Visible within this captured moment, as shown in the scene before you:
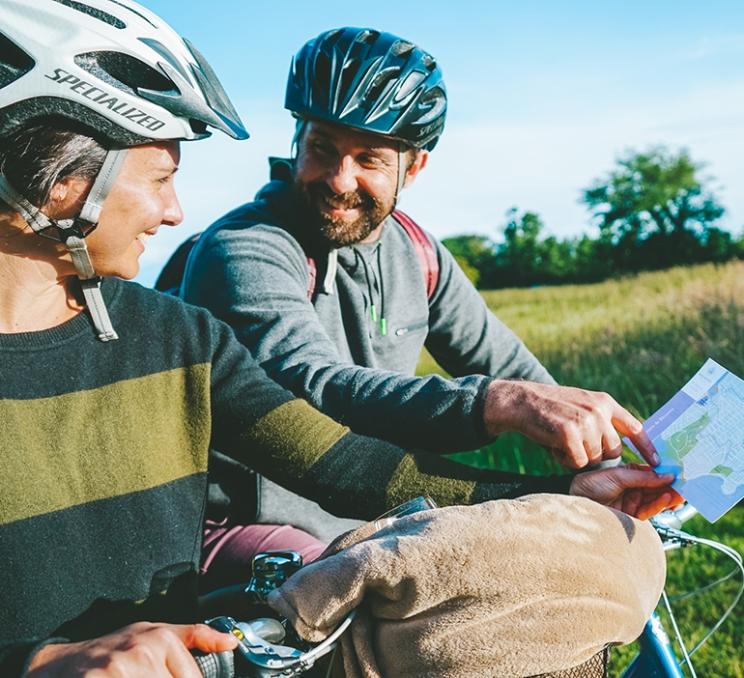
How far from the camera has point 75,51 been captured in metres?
2.19

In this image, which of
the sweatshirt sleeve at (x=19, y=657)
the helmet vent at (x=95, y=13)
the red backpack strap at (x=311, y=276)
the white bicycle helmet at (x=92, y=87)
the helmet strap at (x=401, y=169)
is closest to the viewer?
the sweatshirt sleeve at (x=19, y=657)

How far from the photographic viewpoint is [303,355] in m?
2.83

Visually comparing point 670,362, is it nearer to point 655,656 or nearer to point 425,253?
point 425,253

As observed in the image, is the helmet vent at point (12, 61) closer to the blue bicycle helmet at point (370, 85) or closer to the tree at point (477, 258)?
the blue bicycle helmet at point (370, 85)

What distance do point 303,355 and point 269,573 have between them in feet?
4.03

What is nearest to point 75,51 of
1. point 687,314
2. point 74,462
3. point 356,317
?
point 74,462

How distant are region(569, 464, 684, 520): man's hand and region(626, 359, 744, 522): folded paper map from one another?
0.14 feet

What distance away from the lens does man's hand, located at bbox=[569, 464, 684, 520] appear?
2139 millimetres

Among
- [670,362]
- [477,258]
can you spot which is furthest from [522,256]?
[670,362]

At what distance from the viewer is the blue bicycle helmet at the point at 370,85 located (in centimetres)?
343

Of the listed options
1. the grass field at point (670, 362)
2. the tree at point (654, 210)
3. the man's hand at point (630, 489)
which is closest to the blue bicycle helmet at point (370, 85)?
the man's hand at point (630, 489)

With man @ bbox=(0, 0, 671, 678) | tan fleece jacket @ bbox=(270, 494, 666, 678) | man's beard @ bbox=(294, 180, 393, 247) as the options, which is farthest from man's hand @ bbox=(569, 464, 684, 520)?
man's beard @ bbox=(294, 180, 393, 247)

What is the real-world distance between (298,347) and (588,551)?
146 centimetres

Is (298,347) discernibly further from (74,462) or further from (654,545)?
(654,545)
